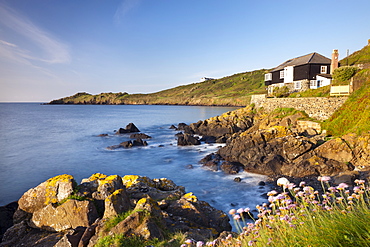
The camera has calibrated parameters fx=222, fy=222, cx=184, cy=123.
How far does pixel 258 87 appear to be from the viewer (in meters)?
147

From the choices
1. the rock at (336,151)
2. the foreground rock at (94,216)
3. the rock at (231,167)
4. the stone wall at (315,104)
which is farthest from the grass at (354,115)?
the foreground rock at (94,216)

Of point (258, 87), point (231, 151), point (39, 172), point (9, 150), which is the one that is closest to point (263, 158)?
point (231, 151)

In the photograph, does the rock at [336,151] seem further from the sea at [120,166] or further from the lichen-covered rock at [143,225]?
the lichen-covered rock at [143,225]

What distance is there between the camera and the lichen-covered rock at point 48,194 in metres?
9.55

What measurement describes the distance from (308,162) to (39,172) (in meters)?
29.1

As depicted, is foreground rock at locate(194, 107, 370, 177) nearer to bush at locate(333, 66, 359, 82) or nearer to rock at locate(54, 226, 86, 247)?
bush at locate(333, 66, 359, 82)

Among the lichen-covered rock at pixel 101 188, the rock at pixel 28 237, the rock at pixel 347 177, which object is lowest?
the rock at pixel 347 177

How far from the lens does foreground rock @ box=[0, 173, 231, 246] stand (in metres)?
6.90

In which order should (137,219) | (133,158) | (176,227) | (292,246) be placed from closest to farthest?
(292,246), (137,219), (176,227), (133,158)

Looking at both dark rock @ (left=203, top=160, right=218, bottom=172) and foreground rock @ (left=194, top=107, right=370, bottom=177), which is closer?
foreground rock @ (left=194, top=107, right=370, bottom=177)

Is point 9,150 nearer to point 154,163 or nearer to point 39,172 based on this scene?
point 39,172

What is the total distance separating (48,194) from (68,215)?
5.58ft

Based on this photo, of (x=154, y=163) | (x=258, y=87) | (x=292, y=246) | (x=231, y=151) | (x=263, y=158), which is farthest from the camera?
(x=258, y=87)

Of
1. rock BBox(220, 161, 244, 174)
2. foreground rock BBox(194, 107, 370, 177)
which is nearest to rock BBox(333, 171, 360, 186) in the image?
foreground rock BBox(194, 107, 370, 177)
